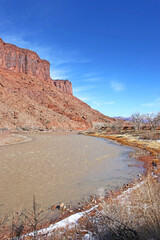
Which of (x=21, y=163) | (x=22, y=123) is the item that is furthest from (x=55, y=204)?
(x=22, y=123)

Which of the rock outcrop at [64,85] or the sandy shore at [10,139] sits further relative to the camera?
the rock outcrop at [64,85]

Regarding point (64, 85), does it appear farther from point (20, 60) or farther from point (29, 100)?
point (29, 100)

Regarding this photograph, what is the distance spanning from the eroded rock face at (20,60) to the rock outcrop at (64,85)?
25.6 m

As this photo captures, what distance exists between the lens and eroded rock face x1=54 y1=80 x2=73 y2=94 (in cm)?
13009

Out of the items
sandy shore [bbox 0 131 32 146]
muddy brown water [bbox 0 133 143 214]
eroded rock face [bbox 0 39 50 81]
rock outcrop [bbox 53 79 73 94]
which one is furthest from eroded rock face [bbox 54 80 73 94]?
muddy brown water [bbox 0 133 143 214]

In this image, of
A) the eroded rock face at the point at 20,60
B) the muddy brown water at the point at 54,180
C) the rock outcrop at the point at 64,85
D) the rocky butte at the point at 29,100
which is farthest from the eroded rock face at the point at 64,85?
the muddy brown water at the point at 54,180

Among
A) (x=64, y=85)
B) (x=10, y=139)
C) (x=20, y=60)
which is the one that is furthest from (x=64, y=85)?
(x=10, y=139)

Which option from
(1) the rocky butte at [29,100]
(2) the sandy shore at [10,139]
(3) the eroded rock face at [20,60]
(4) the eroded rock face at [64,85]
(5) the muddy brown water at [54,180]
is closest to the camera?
(5) the muddy brown water at [54,180]

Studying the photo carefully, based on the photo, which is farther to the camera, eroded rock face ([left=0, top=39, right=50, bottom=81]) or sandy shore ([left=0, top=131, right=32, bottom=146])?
eroded rock face ([left=0, top=39, right=50, bottom=81])

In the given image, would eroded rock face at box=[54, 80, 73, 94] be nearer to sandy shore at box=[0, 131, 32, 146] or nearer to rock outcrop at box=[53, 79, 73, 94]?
rock outcrop at box=[53, 79, 73, 94]

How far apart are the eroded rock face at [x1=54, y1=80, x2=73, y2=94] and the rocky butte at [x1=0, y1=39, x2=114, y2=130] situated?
20662 millimetres

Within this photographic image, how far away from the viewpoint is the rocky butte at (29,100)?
50094 mm

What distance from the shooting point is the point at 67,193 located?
7.22m

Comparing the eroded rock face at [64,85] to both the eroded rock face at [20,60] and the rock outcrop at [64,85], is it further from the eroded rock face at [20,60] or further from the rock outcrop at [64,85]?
the eroded rock face at [20,60]
